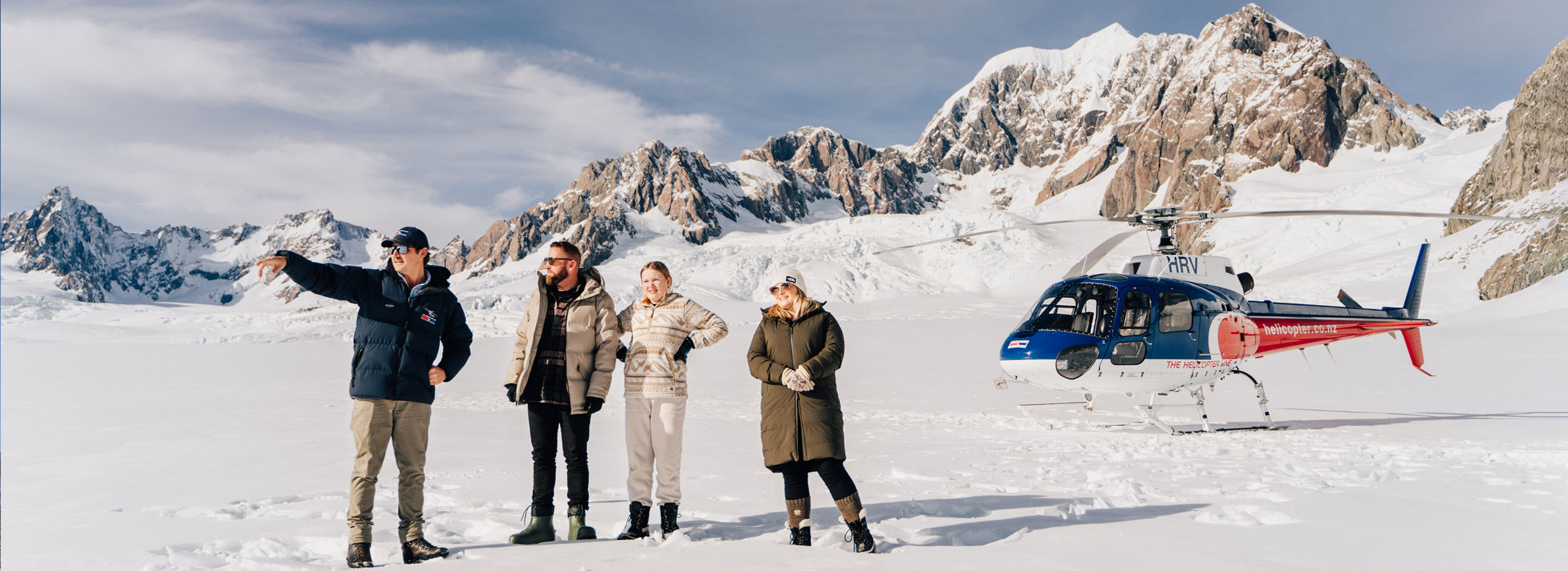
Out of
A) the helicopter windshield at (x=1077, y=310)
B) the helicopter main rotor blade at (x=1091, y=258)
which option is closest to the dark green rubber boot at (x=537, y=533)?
the helicopter windshield at (x=1077, y=310)

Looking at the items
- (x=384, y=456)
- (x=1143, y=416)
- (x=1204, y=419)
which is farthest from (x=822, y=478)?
(x=1143, y=416)

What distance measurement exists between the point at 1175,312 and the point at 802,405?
259 inches

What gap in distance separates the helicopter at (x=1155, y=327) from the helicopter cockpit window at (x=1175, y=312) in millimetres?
10

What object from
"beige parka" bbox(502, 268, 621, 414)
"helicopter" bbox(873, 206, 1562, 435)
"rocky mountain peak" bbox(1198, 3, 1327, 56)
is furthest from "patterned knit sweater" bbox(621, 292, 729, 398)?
"rocky mountain peak" bbox(1198, 3, 1327, 56)

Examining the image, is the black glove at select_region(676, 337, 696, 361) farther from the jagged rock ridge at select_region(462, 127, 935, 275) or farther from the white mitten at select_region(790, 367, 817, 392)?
the jagged rock ridge at select_region(462, 127, 935, 275)

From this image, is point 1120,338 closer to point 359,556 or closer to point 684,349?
point 684,349

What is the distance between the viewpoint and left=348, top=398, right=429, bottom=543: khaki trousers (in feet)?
13.0

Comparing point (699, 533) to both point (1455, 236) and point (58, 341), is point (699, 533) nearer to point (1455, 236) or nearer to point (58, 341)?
point (1455, 236)

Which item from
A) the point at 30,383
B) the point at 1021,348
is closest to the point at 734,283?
the point at 30,383

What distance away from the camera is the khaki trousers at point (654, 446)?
4.54 meters

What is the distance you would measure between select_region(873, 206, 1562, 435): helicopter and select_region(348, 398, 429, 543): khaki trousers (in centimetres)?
560

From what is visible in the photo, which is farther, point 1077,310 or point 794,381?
point 1077,310

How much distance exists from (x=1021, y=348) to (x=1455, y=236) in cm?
4295

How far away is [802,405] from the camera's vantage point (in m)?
4.18
